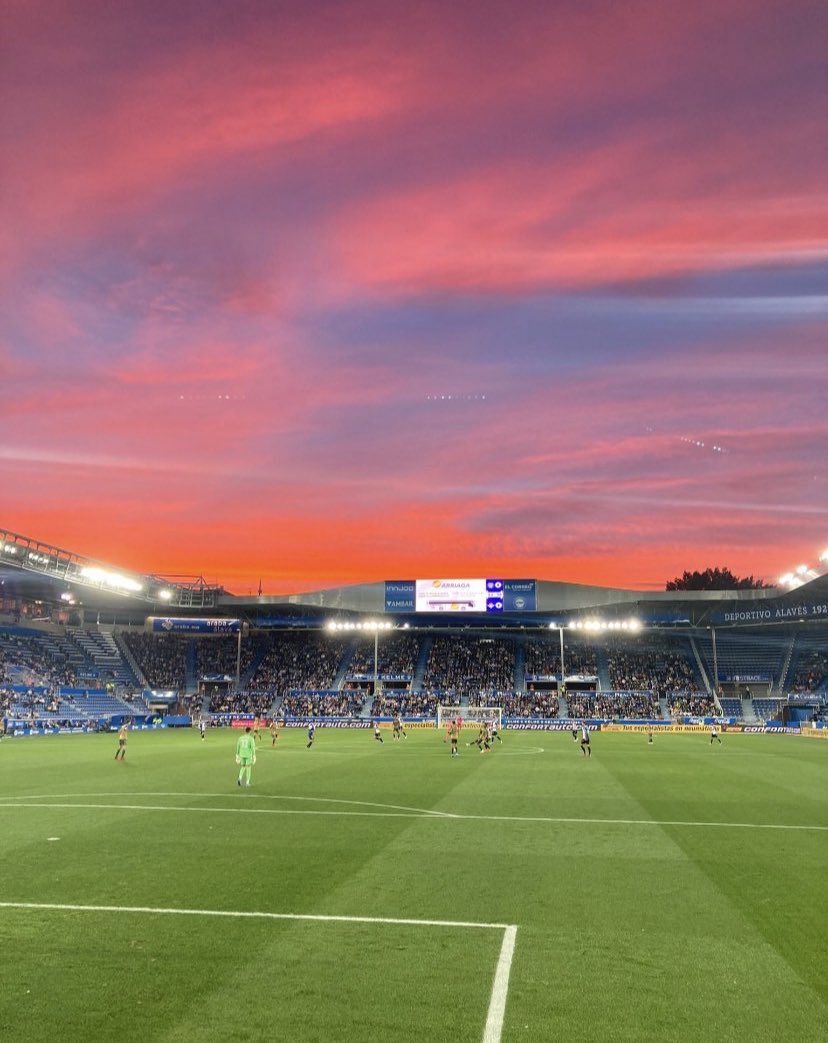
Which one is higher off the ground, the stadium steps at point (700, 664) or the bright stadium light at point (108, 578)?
the bright stadium light at point (108, 578)

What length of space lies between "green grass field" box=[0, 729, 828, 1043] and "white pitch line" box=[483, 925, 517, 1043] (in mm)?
33

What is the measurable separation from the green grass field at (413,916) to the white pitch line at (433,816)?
134 mm

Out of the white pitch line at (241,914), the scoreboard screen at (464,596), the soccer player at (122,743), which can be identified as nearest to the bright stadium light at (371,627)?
the scoreboard screen at (464,596)

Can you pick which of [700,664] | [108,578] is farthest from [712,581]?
[108,578]

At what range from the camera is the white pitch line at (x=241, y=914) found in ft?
32.6

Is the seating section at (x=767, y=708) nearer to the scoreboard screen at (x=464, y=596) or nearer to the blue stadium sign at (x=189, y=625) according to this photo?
the scoreboard screen at (x=464, y=596)

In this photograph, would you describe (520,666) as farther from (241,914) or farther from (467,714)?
(241,914)

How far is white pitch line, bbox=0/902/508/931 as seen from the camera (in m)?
9.94

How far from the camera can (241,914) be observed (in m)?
10.3

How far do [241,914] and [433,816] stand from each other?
30.2 ft

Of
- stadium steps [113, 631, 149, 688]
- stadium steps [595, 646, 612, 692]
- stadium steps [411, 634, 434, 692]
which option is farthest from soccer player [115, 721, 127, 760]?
stadium steps [595, 646, 612, 692]

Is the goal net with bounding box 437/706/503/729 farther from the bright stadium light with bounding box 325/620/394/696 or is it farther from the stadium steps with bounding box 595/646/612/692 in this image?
the stadium steps with bounding box 595/646/612/692

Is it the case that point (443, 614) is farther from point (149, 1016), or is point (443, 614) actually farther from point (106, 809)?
point (149, 1016)

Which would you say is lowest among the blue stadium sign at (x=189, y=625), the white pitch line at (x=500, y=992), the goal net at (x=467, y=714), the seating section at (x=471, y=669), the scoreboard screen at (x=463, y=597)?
the goal net at (x=467, y=714)
